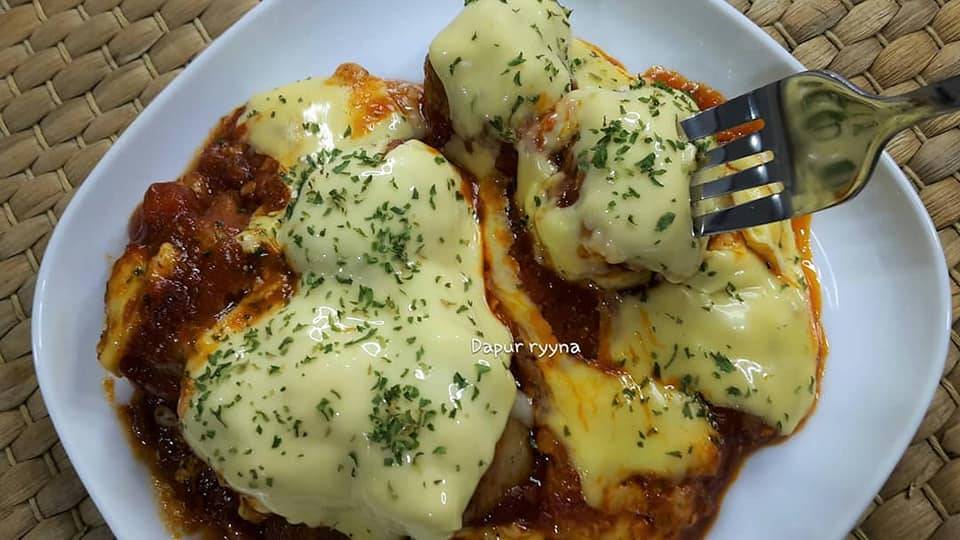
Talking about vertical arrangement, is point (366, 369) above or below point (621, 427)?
above

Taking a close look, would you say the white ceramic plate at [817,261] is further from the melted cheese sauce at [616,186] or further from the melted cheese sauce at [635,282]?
the melted cheese sauce at [616,186]

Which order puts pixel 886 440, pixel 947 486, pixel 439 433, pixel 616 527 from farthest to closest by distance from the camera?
pixel 947 486 < pixel 886 440 < pixel 616 527 < pixel 439 433

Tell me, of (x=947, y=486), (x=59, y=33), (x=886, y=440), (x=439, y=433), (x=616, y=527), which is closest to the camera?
(x=439, y=433)

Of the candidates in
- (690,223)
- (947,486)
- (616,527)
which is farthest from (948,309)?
(616,527)

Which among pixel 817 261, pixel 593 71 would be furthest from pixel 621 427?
pixel 593 71

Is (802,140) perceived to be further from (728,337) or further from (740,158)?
(728,337)

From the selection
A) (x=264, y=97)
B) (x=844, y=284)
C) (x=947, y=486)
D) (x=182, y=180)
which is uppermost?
(x=264, y=97)

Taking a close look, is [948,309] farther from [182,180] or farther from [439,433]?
[182,180]
